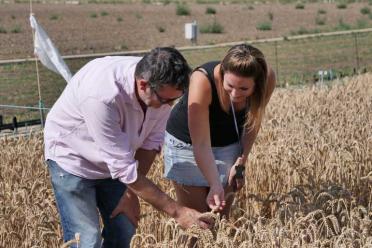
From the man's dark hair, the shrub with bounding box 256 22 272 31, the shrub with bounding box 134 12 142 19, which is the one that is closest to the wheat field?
the man's dark hair

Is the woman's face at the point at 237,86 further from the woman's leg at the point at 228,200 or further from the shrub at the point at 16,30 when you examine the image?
the shrub at the point at 16,30

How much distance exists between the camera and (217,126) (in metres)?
4.45

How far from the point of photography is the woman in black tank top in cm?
402

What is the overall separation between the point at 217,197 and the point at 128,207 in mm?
484

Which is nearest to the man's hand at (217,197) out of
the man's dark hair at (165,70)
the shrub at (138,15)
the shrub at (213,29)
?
the man's dark hair at (165,70)

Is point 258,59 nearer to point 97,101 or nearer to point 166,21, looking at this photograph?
point 97,101

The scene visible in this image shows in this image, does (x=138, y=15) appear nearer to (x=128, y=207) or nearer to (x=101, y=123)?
(x=128, y=207)

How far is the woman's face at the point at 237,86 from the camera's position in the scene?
13.0 feet

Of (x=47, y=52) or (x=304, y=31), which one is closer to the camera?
(x=47, y=52)

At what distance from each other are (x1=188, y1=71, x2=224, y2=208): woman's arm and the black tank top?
0.18 metres

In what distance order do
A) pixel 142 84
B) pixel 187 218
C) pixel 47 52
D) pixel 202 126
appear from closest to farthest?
pixel 142 84, pixel 187 218, pixel 202 126, pixel 47 52

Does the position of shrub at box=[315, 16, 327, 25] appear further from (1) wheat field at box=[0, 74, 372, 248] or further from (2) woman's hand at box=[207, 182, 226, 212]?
(2) woman's hand at box=[207, 182, 226, 212]

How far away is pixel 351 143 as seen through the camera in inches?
260

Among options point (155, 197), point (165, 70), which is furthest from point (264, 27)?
point (165, 70)
